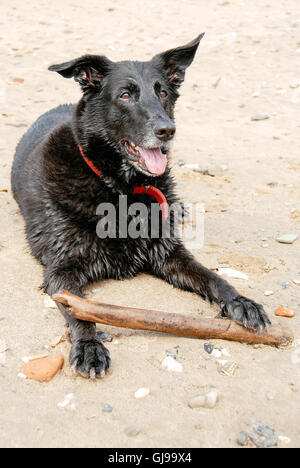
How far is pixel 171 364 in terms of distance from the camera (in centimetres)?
266

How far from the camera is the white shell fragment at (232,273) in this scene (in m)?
3.68

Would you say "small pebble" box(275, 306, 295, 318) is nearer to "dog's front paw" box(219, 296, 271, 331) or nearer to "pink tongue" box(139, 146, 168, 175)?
"dog's front paw" box(219, 296, 271, 331)

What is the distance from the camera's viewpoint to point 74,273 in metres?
3.40

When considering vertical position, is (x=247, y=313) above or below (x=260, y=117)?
above

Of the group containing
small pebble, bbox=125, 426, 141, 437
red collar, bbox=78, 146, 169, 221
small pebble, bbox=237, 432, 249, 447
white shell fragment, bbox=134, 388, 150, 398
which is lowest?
white shell fragment, bbox=134, 388, 150, 398

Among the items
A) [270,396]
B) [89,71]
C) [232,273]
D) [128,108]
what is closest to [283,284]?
[232,273]

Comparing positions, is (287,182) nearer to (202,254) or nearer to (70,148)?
(202,254)

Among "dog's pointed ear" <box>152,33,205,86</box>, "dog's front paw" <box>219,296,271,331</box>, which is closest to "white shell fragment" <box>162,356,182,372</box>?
"dog's front paw" <box>219,296,271,331</box>

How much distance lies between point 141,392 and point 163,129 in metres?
1.64

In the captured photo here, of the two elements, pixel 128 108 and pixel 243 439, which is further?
pixel 128 108

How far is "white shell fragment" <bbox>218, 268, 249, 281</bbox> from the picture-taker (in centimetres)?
368

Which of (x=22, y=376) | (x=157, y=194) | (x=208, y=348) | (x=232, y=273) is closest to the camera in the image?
(x=22, y=376)

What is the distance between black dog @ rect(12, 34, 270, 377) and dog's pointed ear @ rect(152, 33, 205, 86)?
0.03 metres

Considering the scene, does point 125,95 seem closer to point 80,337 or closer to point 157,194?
point 157,194
